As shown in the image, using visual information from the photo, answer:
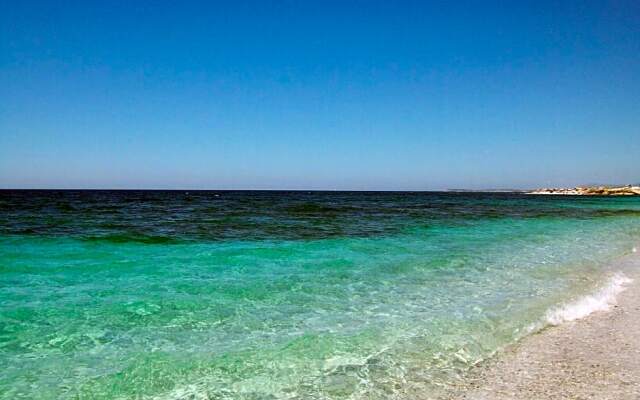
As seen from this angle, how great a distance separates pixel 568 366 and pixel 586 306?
299 centimetres

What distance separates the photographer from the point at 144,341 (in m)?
5.50

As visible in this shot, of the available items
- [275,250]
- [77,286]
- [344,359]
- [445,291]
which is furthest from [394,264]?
[77,286]

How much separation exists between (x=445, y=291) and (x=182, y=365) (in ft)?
17.2

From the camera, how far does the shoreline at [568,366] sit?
13.9ft

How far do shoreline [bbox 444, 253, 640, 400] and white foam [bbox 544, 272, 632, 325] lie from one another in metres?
0.19

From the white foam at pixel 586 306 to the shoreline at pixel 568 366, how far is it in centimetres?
19

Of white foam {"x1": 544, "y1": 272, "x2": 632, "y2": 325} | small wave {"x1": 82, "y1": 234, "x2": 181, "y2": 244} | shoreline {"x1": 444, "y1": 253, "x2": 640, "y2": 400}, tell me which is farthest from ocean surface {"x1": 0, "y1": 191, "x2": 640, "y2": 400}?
small wave {"x1": 82, "y1": 234, "x2": 181, "y2": 244}

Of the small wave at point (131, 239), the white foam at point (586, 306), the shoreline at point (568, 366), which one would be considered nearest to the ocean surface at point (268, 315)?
the white foam at point (586, 306)

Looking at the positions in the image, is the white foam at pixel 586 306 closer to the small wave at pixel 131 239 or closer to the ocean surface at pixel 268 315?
the ocean surface at pixel 268 315

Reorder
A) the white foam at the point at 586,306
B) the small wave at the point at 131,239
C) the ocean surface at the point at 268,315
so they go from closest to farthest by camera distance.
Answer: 1. the ocean surface at the point at 268,315
2. the white foam at the point at 586,306
3. the small wave at the point at 131,239

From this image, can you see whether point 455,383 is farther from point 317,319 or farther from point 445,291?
point 445,291

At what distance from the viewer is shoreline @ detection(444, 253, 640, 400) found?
13.9ft

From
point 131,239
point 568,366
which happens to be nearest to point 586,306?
point 568,366

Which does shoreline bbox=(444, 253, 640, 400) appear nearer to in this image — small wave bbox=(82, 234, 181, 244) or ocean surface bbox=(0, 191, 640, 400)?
ocean surface bbox=(0, 191, 640, 400)
